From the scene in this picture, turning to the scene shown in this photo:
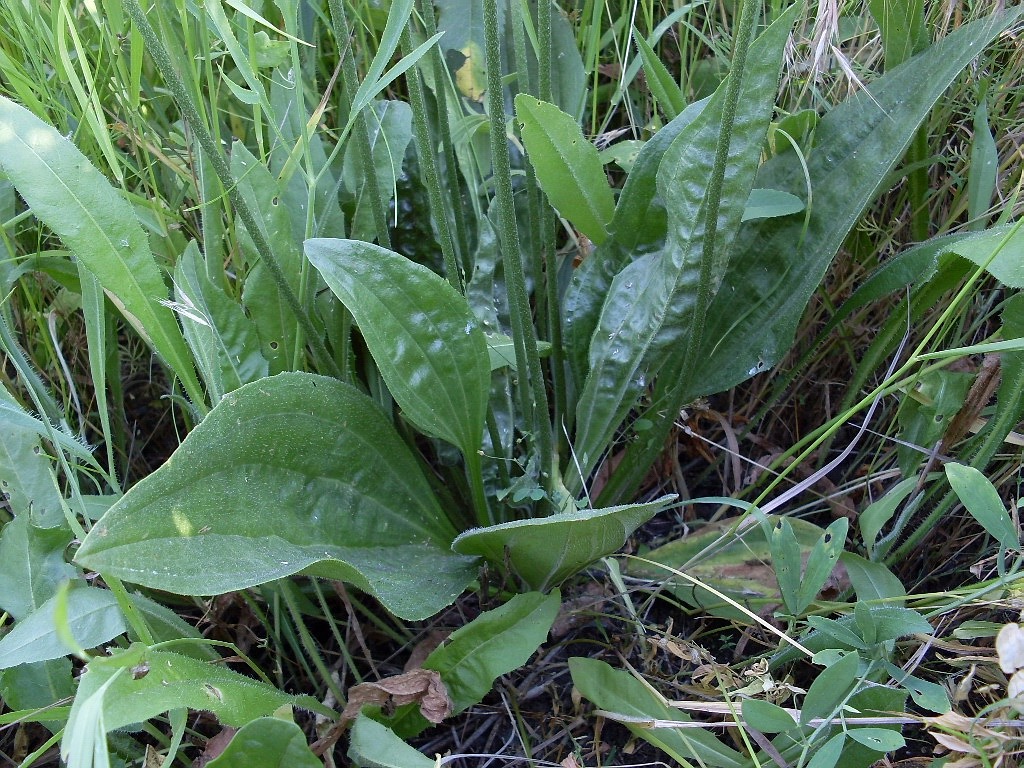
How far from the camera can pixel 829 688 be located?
70 centimetres

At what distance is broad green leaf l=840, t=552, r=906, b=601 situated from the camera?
91cm

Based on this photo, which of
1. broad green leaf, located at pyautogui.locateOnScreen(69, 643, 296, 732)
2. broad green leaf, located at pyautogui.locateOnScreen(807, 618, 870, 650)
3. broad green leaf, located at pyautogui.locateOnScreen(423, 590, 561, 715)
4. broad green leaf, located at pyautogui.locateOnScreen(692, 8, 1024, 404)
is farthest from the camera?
broad green leaf, located at pyautogui.locateOnScreen(692, 8, 1024, 404)

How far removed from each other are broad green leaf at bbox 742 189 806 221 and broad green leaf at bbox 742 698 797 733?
0.53 metres

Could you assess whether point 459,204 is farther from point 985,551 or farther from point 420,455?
point 985,551

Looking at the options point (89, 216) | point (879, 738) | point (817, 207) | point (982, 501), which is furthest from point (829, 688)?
point (89, 216)

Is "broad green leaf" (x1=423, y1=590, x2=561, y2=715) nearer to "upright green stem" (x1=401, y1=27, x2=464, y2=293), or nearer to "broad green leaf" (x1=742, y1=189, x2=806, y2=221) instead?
"upright green stem" (x1=401, y1=27, x2=464, y2=293)

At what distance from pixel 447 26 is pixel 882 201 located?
2.26ft

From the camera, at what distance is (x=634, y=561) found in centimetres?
108

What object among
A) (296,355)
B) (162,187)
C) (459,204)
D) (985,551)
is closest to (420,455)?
(296,355)

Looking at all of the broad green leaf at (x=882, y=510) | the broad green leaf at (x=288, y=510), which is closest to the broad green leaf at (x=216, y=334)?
the broad green leaf at (x=288, y=510)

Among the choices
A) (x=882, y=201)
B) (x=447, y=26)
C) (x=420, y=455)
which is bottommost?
(x=420, y=455)

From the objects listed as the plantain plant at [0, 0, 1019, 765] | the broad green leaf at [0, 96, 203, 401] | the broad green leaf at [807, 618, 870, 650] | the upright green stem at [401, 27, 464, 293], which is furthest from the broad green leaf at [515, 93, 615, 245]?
the broad green leaf at [807, 618, 870, 650]

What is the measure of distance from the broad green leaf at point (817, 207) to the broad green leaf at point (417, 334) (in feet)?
0.94

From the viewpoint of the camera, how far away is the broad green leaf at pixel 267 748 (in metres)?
0.71
